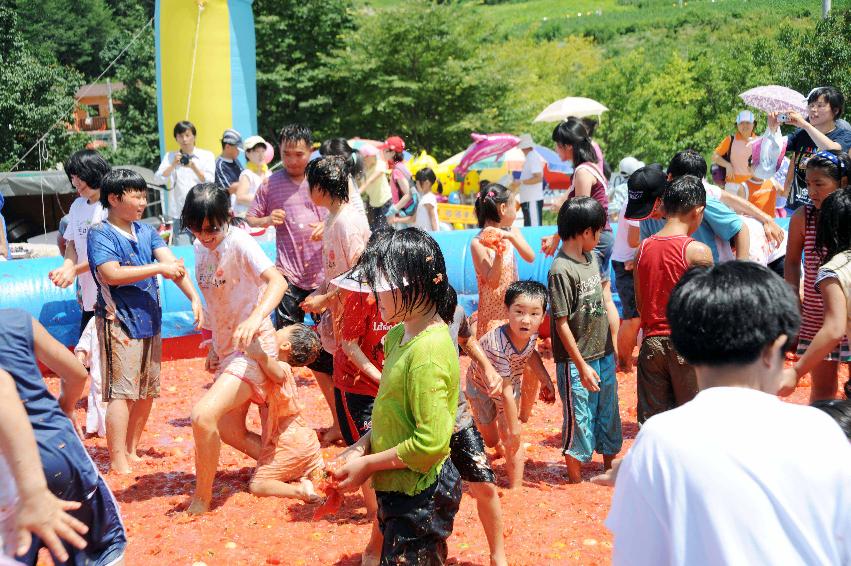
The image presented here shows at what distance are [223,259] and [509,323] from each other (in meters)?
1.72

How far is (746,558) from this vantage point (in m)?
1.78

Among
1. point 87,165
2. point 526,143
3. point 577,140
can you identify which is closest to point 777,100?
point 577,140

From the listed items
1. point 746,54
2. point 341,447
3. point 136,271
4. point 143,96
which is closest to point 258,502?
point 341,447

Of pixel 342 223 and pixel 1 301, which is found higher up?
pixel 342 223

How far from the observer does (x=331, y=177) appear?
17.4 feet

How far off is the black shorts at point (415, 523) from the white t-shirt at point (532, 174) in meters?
11.2

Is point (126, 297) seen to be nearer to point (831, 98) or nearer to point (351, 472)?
point (351, 472)

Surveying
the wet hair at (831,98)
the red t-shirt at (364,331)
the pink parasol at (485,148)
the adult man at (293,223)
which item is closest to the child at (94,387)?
the adult man at (293,223)

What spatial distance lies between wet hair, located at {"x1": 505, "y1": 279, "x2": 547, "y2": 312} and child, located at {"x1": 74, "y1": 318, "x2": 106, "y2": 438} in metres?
3.04

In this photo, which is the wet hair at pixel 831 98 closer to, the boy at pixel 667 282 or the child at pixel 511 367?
the boy at pixel 667 282

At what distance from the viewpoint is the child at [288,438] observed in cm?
527

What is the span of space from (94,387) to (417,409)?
420cm

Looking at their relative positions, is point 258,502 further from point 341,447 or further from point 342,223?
point 342,223

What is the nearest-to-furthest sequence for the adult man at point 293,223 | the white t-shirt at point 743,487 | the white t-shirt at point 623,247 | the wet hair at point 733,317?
the white t-shirt at point 743,487, the wet hair at point 733,317, the adult man at point 293,223, the white t-shirt at point 623,247
